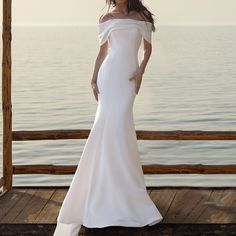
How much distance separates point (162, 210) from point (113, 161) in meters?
0.66

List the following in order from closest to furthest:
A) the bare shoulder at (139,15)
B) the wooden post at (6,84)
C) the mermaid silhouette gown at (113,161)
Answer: the mermaid silhouette gown at (113,161) < the bare shoulder at (139,15) < the wooden post at (6,84)

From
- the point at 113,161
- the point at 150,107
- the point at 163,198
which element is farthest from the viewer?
the point at 150,107

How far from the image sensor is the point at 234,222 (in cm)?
531

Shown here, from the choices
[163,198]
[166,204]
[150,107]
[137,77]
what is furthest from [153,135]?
[150,107]

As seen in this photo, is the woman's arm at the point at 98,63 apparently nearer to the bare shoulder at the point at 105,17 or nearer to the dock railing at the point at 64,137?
the bare shoulder at the point at 105,17

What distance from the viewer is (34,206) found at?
Answer: 5.70 m

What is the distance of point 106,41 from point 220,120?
13501 mm

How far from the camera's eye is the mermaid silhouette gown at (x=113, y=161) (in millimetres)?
5125

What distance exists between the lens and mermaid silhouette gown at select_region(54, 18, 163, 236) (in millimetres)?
5125

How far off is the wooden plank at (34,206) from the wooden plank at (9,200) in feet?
0.37

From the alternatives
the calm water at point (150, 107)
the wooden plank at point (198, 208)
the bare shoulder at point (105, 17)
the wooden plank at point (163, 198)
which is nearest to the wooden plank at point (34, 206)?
the wooden plank at point (163, 198)

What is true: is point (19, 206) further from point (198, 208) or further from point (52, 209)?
point (198, 208)

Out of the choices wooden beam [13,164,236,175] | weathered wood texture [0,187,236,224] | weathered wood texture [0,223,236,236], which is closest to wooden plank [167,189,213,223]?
weathered wood texture [0,187,236,224]

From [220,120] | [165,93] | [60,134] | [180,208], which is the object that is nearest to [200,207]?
[180,208]
